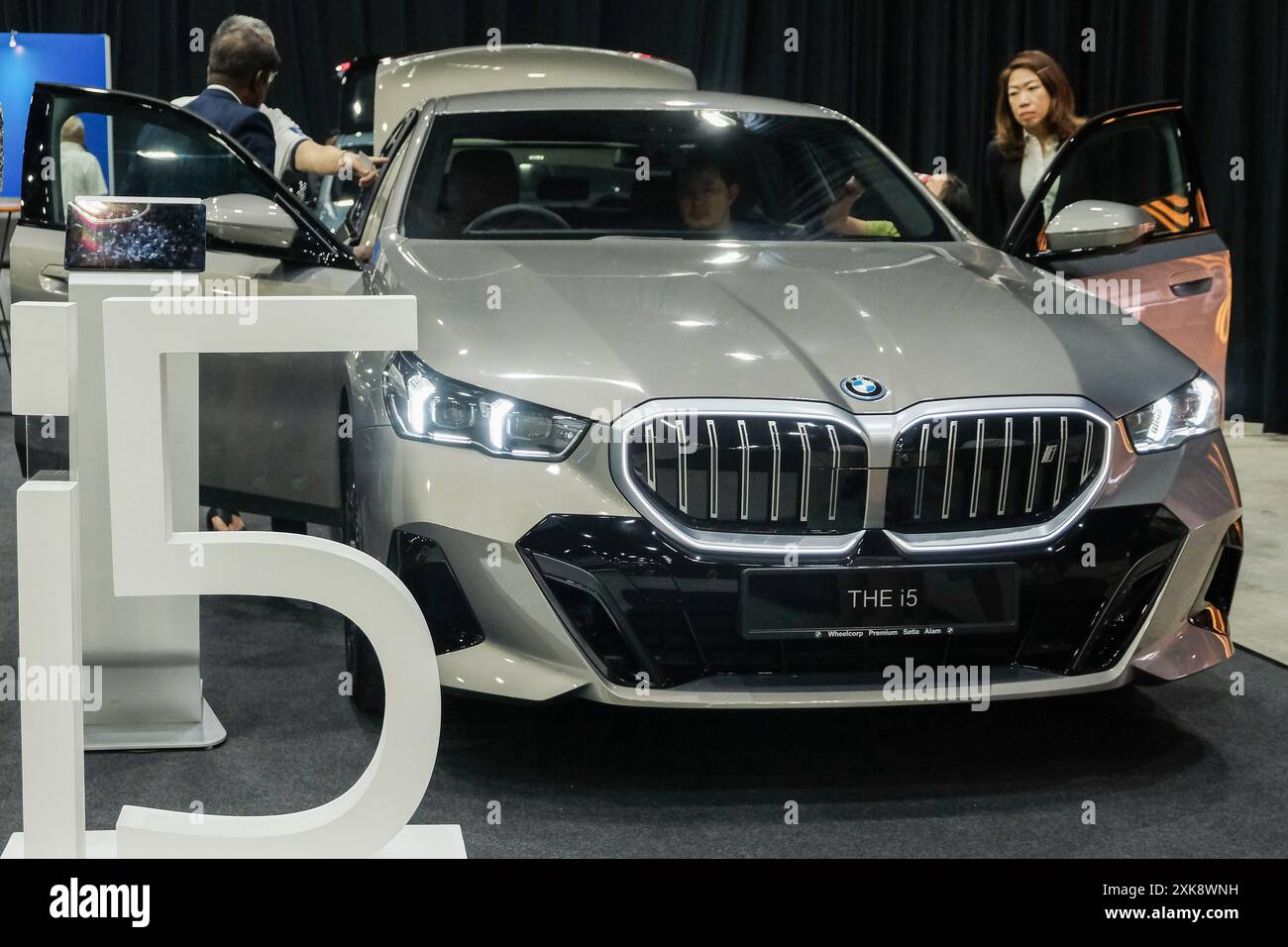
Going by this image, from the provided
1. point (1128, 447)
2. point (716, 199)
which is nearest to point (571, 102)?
point (716, 199)

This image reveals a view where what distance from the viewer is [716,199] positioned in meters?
3.50

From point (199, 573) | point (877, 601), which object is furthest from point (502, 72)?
point (199, 573)

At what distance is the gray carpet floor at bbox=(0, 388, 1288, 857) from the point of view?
2.48 metres

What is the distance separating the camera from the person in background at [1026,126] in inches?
173

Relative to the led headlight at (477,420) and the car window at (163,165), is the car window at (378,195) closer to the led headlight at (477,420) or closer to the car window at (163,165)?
the car window at (163,165)

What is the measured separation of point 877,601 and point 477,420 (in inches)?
26.6

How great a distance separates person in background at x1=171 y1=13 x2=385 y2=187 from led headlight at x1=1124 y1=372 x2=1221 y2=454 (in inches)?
85.4

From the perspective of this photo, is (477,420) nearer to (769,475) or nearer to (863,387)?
(769,475)

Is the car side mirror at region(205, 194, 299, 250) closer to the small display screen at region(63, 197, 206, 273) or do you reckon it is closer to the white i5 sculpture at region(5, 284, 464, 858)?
the small display screen at region(63, 197, 206, 273)

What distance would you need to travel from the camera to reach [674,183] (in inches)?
137

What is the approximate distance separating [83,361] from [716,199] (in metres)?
1.41
